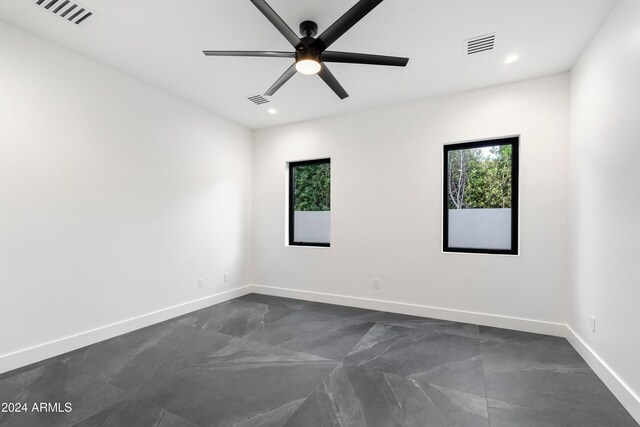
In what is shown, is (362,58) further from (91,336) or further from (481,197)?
(91,336)

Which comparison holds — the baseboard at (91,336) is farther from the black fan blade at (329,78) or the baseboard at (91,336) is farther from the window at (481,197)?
the window at (481,197)

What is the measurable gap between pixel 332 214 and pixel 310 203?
554 millimetres

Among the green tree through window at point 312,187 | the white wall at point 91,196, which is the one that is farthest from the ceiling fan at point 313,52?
the green tree through window at point 312,187

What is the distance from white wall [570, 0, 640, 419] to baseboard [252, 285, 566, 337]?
35cm

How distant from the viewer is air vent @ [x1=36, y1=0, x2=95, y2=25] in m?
2.23

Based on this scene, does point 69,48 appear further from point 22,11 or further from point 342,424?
point 342,424

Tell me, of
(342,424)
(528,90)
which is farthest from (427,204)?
→ (342,424)

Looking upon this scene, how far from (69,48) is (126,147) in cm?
100

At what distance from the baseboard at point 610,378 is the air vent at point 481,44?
9.16ft

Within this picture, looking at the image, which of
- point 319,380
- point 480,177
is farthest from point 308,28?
point 319,380

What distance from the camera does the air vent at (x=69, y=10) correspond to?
7.31 feet

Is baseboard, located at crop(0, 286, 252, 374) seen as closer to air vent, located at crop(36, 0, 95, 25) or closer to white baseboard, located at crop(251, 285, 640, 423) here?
white baseboard, located at crop(251, 285, 640, 423)

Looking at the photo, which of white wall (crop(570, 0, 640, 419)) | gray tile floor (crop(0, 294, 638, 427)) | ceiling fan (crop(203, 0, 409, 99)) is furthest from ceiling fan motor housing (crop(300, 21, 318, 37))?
gray tile floor (crop(0, 294, 638, 427))

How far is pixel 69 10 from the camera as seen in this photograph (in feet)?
7.58
